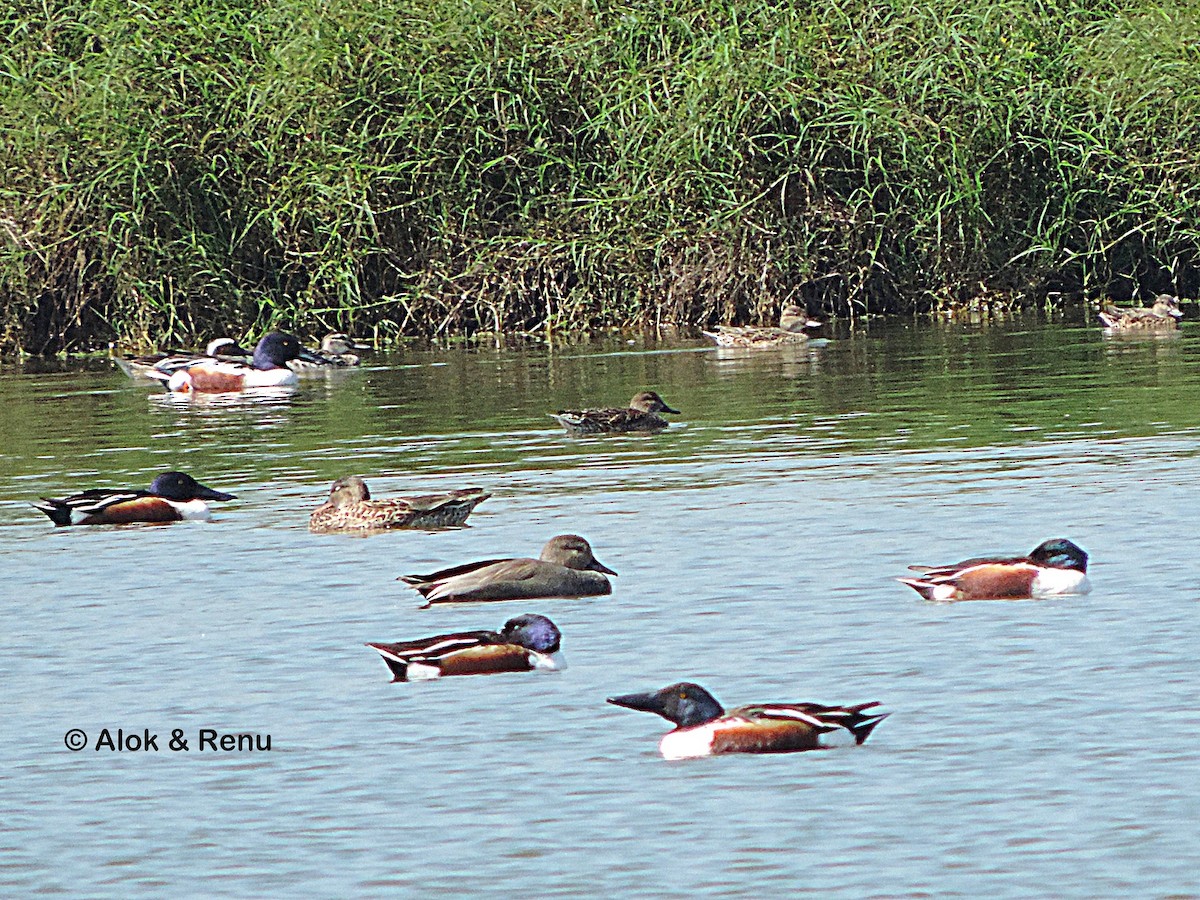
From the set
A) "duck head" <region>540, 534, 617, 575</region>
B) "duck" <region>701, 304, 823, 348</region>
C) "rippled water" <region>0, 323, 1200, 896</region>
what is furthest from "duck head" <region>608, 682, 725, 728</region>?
"duck" <region>701, 304, 823, 348</region>

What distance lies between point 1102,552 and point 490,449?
5697 millimetres

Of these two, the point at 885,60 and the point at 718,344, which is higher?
the point at 885,60

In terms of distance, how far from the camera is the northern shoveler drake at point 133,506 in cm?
1220

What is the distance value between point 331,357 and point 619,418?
6.43 meters

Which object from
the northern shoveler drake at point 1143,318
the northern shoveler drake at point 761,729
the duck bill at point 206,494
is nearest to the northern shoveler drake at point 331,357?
the northern shoveler drake at point 1143,318

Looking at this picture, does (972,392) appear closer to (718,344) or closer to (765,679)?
(718,344)

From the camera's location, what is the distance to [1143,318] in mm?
21531

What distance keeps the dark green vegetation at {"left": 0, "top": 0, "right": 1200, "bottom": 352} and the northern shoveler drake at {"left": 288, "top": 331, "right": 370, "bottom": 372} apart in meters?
1.08

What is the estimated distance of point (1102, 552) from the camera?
10.1m

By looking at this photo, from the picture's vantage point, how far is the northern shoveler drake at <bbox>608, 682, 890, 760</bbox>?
23.0 ft

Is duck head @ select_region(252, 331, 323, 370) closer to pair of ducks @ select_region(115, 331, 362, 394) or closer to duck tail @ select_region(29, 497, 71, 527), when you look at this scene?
pair of ducks @ select_region(115, 331, 362, 394)

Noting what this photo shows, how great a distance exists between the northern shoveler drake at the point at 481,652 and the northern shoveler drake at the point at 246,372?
1234 centimetres


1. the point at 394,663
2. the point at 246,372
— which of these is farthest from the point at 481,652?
the point at 246,372

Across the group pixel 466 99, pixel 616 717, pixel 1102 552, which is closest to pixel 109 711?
pixel 616 717
